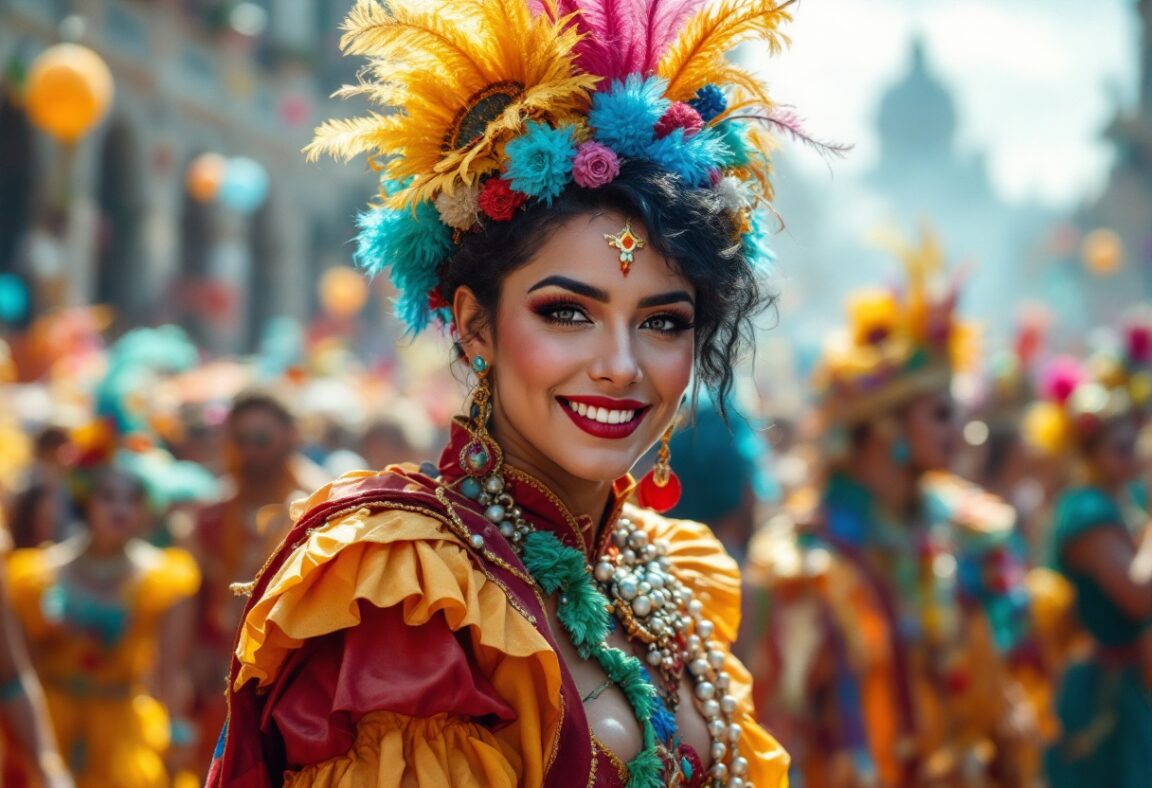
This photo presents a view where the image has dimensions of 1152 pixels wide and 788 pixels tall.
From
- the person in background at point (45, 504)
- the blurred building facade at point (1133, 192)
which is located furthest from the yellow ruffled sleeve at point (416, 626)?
the blurred building facade at point (1133, 192)

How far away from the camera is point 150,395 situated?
23.3 ft

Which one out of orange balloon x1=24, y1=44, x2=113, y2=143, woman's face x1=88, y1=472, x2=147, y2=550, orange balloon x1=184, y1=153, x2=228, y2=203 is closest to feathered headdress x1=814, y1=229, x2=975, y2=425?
woman's face x1=88, y1=472, x2=147, y2=550

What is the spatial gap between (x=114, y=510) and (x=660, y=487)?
3.67 m

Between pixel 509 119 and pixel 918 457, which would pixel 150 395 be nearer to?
pixel 918 457

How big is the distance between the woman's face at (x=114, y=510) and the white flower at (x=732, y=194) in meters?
4.01

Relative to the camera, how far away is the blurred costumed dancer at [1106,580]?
5.84 m

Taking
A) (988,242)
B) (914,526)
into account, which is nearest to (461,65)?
(914,526)

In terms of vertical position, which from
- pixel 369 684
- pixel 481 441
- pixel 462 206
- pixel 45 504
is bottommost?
pixel 45 504

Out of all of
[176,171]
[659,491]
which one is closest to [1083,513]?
[659,491]

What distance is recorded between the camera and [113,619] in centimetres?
574

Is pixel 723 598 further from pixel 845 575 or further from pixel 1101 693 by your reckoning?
pixel 1101 693

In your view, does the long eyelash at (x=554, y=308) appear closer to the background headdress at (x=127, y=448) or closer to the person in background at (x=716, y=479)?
the person in background at (x=716, y=479)

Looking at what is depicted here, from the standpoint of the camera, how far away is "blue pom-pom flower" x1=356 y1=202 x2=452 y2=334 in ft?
8.34

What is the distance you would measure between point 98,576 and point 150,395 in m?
1.47
